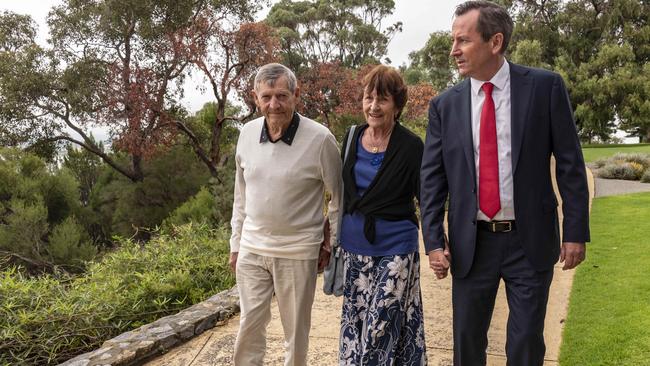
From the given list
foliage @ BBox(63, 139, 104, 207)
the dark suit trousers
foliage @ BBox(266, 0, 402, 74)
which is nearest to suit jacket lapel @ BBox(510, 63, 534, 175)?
the dark suit trousers

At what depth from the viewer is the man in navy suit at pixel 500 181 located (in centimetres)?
196

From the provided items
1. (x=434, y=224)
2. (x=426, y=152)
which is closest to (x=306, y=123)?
(x=426, y=152)

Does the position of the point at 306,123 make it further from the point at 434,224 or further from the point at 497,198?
the point at 497,198

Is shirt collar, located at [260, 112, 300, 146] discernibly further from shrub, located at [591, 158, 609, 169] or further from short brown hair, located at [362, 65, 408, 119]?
shrub, located at [591, 158, 609, 169]

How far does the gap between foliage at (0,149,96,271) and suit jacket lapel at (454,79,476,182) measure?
31.2 feet

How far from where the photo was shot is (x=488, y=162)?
2.03 m

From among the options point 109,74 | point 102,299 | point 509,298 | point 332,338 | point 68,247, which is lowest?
point 68,247

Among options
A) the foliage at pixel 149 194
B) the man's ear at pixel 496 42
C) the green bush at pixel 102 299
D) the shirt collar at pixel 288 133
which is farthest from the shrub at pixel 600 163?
the shirt collar at pixel 288 133

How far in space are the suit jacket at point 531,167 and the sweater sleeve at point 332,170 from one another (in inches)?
17.5

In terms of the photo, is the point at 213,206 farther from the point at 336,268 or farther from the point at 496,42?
the point at 496,42

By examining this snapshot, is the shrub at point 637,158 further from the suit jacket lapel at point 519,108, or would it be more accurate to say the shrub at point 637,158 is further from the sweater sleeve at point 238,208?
the sweater sleeve at point 238,208

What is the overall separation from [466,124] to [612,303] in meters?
2.72

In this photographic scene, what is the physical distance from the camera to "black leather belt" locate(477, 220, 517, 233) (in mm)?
2031

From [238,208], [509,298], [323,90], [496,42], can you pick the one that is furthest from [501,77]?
[323,90]
